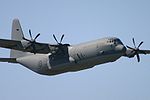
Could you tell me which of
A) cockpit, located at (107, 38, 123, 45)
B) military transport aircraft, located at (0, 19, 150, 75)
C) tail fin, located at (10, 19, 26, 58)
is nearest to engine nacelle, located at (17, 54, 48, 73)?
military transport aircraft, located at (0, 19, 150, 75)

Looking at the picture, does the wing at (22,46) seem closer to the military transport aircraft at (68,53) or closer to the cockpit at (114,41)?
the military transport aircraft at (68,53)

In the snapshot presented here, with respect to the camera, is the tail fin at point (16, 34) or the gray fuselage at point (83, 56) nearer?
the gray fuselage at point (83, 56)

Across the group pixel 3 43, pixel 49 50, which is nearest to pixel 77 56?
pixel 49 50

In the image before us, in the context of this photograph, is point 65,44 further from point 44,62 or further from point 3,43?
point 3,43

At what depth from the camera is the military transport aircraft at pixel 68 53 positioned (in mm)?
39250

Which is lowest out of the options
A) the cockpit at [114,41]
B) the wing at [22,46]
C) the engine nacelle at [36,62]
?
the engine nacelle at [36,62]

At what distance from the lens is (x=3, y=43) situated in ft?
134

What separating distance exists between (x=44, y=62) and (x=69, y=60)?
4090 millimetres

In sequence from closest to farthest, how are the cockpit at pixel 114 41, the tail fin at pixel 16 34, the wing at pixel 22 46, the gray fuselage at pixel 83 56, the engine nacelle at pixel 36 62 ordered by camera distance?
the gray fuselage at pixel 83 56
the cockpit at pixel 114 41
the wing at pixel 22 46
the engine nacelle at pixel 36 62
the tail fin at pixel 16 34

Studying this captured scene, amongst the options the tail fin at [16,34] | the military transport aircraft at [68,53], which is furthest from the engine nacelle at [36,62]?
the tail fin at [16,34]

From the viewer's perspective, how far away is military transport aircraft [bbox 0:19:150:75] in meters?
39.2

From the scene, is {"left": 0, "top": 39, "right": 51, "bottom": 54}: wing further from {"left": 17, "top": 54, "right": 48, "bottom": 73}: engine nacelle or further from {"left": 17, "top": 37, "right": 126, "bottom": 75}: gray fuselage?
{"left": 17, "top": 54, "right": 48, "bottom": 73}: engine nacelle

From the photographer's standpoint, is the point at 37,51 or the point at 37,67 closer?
the point at 37,51

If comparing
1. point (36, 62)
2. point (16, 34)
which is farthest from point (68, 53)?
point (16, 34)
